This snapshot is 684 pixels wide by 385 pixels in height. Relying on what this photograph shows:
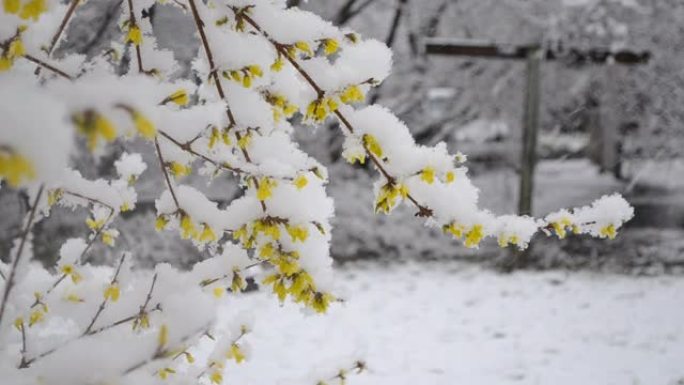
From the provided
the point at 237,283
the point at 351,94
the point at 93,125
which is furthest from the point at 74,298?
the point at 93,125

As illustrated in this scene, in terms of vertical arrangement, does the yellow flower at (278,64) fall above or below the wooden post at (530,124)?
below

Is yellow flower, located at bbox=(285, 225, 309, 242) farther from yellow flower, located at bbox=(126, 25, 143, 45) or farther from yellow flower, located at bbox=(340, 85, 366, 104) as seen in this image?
yellow flower, located at bbox=(126, 25, 143, 45)

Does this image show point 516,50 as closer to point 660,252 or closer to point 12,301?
point 660,252

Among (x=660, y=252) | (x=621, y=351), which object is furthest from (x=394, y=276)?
(x=660, y=252)

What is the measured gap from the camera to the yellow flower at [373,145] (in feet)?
4.68

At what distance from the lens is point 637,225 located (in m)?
8.63

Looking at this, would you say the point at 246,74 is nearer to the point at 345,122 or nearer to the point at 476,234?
the point at 345,122

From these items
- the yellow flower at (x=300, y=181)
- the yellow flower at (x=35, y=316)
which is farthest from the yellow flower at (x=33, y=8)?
the yellow flower at (x=35, y=316)

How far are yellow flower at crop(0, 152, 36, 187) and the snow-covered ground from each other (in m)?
2.43

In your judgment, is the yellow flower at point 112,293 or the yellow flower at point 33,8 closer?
the yellow flower at point 33,8

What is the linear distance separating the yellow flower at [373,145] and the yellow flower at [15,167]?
850 millimetres

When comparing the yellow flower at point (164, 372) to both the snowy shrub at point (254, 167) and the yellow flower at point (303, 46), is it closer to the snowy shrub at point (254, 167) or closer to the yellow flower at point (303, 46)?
the snowy shrub at point (254, 167)

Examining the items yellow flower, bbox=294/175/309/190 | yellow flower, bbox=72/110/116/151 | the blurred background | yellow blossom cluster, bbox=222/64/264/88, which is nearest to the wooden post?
the blurred background

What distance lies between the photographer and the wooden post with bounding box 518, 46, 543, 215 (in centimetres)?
612
